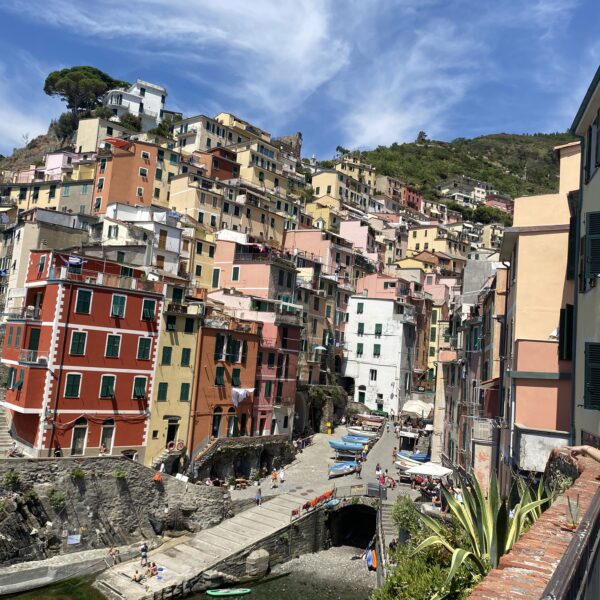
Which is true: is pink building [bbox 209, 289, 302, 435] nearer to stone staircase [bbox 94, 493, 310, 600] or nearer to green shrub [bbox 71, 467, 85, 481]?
stone staircase [bbox 94, 493, 310, 600]

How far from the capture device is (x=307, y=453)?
52.7m

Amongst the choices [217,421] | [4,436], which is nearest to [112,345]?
[4,436]

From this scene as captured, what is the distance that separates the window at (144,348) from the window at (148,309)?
1.46 meters

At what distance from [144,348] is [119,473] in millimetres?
9052

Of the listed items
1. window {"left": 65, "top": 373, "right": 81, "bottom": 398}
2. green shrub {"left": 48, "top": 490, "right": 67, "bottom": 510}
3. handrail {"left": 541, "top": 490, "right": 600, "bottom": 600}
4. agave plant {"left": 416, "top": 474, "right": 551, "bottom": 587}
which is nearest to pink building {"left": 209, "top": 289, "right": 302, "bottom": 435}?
window {"left": 65, "top": 373, "right": 81, "bottom": 398}

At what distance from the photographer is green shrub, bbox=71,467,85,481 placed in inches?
1287

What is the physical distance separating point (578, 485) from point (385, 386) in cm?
6182

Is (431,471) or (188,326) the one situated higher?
(188,326)

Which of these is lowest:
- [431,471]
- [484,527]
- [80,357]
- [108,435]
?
[431,471]

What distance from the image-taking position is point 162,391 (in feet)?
136

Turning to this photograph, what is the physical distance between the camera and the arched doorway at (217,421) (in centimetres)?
4503

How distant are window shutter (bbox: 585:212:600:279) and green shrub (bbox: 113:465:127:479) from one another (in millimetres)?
28424

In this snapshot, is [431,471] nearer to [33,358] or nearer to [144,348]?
[144,348]

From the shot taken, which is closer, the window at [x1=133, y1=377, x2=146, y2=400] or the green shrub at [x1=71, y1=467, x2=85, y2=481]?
the green shrub at [x1=71, y1=467, x2=85, y2=481]
